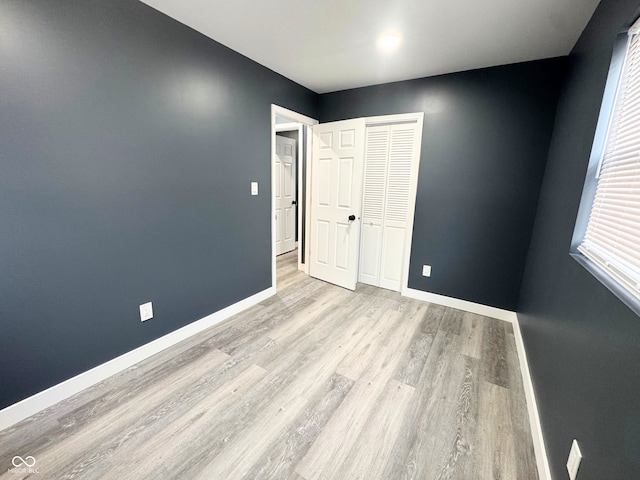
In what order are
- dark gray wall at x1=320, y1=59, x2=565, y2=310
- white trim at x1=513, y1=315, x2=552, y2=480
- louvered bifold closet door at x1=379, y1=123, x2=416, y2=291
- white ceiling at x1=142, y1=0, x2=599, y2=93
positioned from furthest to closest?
louvered bifold closet door at x1=379, y1=123, x2=416, y2=291, dark gray wall at x1=320, y1=59, x2=565, y2=310, white ceiling at x1=142, y1=0, x2=599, y2=93, white trim at x1=513, y1=315, x2=552, y2=480

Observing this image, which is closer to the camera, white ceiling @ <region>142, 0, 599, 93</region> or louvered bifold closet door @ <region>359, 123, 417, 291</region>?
white ceiling @ <region>142, 0, 599, 93</region>

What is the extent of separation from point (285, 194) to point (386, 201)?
213cm

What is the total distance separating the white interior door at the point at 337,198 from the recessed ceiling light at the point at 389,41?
91cm

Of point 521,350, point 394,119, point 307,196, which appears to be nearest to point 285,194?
point 307,196

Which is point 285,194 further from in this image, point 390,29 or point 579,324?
point 579,324

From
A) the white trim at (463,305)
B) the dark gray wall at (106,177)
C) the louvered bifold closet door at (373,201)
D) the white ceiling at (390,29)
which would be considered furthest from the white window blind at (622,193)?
the dark gray wall at (106,177)

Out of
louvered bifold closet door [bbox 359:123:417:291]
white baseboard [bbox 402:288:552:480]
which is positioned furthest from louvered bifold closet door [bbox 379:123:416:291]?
white baseboard [bbox 402:288:552:480]

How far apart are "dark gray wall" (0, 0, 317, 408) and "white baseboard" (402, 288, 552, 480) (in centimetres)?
232

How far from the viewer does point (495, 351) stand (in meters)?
Answer: 2.26

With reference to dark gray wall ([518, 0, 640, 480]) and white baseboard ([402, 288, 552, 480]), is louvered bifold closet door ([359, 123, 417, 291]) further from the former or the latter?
dark gray wall ([518, 0, 640, 480])

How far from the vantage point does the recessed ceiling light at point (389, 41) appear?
2.04 m

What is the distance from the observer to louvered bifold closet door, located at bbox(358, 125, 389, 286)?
3.25 m

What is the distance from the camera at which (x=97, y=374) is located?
182cm

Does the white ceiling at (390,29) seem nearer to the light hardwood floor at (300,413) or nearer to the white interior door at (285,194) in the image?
the white interior door at (285,194)
